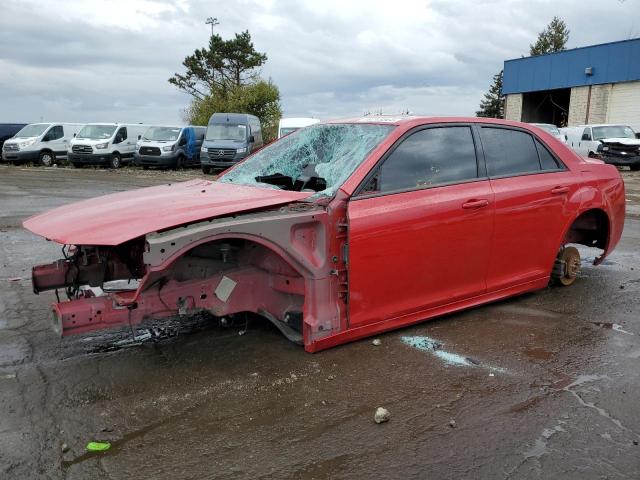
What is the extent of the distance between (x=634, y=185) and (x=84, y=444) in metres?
18.0

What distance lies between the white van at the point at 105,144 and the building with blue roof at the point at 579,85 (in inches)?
887

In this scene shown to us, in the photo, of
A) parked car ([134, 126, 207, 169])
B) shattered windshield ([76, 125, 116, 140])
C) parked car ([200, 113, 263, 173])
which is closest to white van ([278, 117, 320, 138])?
parked car ([200, 113, 263, 173])

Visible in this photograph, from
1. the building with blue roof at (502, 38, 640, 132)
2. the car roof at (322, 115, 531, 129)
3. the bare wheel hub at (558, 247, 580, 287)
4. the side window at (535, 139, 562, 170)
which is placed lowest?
the bare wheel hub at (558, 247, 580, 287)

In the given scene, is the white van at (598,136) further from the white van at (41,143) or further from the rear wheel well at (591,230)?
the white van at (41,143)

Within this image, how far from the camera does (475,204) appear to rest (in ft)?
14.2

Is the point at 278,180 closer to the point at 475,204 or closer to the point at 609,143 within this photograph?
the point at 475,204

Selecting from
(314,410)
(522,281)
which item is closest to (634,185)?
(522,281)

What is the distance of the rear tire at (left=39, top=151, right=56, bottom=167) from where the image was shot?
26.1 m

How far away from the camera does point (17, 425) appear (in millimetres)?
3053

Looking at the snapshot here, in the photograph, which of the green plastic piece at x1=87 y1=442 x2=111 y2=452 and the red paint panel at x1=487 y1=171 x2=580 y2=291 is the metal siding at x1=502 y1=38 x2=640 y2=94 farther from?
the green plastic piece at x1=87 y1=442 x2=111 y2=452

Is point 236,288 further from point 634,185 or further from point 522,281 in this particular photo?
point 634,185

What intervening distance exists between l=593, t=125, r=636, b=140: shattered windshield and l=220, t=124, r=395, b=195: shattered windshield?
840 inches

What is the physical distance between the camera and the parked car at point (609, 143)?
2153 cm

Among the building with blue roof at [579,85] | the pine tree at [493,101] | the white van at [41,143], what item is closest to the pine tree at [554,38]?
the pine tree at [493,101]
